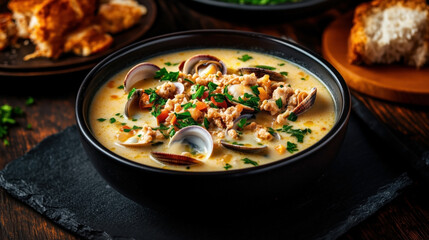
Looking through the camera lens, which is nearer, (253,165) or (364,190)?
(253,165)

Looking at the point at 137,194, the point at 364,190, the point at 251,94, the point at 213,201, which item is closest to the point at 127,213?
the point at 137,194

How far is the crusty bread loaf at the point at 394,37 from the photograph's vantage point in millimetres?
4531

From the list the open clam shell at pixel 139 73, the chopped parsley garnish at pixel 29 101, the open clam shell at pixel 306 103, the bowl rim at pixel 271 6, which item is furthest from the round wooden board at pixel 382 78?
the chopped parsley garnish at pixel 29 101

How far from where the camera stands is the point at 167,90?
319 centimetres

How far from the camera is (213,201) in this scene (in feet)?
8.45

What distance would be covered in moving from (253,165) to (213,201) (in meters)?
0.30

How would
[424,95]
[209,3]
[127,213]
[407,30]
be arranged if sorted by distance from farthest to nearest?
[209,3], [407,30], [424,95], [127,213]

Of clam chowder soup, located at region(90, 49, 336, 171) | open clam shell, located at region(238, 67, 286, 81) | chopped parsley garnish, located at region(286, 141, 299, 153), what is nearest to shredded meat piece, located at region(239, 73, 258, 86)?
clam chowder soup, located at region(90, 49, 336, 171)

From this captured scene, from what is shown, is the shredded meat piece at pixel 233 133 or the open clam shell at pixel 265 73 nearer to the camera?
the shredded meat piece at pixel 233 133

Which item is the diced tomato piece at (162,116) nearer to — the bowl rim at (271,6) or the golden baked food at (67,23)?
the golden baked food at (67,23)

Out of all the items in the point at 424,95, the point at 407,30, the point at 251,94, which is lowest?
the point at 424,95

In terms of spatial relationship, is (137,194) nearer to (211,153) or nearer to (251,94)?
(211,153)

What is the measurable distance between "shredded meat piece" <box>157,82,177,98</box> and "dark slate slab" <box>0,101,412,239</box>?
717 millimetres

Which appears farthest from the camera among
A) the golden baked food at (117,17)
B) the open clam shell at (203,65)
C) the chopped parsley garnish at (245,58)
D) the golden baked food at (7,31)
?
the golden baked food at (117,17)
